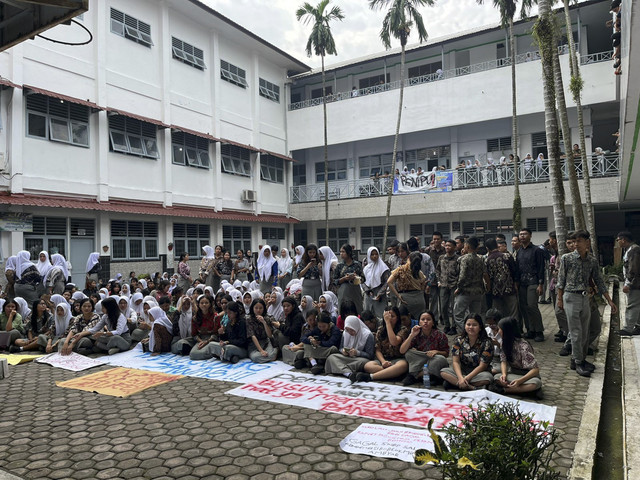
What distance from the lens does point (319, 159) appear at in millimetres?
24984

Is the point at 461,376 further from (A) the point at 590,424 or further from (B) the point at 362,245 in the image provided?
(B) the point at 362,245

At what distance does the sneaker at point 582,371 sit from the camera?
18.1 ft

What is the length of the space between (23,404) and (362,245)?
63.3 ft

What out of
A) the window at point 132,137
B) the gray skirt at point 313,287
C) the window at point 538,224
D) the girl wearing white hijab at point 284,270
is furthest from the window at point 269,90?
the gray skirt at point 313,287

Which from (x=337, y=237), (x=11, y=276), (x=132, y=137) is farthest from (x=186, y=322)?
(x=337, y=237)

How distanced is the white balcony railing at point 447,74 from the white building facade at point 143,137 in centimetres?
249

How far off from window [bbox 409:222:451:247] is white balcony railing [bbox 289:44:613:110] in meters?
6.45

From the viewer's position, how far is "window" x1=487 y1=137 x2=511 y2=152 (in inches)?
809

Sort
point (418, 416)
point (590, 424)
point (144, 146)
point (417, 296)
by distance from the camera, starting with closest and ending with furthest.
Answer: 1. point (590, 424)
2. point (418, 416)
3. point (417, 296)
4. point (144, 146)

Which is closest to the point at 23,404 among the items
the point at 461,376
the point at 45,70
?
the point at 461,376

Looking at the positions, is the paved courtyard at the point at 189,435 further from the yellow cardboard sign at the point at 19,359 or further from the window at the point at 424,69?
the window at the point at 424,69

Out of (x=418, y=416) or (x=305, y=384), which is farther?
(x=305, y=384)

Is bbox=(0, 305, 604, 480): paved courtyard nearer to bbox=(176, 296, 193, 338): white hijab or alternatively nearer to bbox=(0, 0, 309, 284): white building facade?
bbox=(176, 296, 193, 338): white hijab

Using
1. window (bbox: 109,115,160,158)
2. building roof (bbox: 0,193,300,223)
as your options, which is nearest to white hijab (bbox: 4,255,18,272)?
building roof (bbox: 0,193,300,223)
